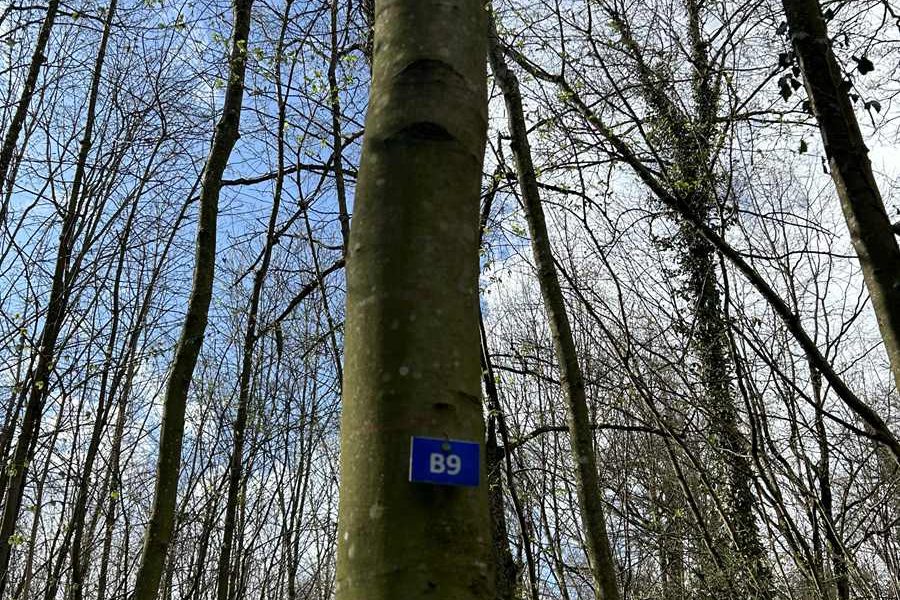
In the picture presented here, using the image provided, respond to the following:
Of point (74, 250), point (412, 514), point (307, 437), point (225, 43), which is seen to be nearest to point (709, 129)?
point (225, 43)

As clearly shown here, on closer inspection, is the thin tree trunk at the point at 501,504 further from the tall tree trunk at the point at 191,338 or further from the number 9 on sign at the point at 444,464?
the number 9 on sign at the point at 444,464

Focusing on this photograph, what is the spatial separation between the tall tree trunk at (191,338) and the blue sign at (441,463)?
3218 mm

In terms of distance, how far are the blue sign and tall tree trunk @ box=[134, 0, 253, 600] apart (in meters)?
3.22

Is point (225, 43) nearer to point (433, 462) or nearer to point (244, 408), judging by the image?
point (244, 408)

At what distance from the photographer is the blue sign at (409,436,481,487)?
1.13m

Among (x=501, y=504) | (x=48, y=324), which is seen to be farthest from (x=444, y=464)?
(x=48, y=324)

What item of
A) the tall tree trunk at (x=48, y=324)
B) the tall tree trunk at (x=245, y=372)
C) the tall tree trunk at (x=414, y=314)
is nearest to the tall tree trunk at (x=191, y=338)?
the tall tree trunk at (x=245, y=372)

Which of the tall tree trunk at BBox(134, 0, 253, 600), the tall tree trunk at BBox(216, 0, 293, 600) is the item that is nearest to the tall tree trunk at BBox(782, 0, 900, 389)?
the tall tree trunk at BBox(134, 0, 253, 600)

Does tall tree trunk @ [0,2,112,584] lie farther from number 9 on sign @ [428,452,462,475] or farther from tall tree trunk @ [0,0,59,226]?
number 9 on sign @ [428,452,462,475]

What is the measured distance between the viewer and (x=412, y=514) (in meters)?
1.11

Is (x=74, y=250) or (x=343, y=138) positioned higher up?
(x=343, y=138)

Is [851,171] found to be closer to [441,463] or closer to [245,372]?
[441,463]

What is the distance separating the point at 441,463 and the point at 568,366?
290 centimetres

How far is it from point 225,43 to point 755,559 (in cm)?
512
